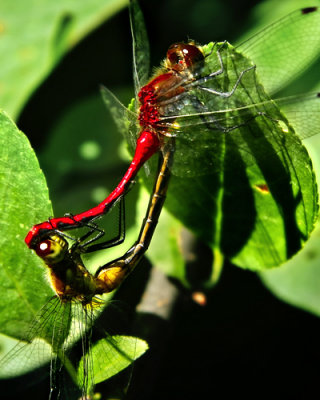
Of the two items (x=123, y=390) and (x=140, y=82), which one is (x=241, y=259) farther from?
(x=140, y=82)

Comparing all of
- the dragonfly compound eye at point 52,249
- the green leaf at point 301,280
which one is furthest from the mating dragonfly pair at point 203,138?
the green leaf at point 301,280

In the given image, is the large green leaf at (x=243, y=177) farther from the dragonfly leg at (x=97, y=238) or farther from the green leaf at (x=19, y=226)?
the green leaf at (x=19, y=226)

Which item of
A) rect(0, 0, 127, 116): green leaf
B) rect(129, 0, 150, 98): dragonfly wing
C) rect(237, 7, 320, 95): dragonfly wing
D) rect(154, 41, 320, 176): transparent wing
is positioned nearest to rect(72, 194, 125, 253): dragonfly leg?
rect(154, 41, 320, 176): transparent wing

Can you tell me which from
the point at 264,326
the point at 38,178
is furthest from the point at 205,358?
the point at 38,178

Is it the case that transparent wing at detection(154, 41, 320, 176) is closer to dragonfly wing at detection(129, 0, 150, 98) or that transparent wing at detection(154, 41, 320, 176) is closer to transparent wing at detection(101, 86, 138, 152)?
transparent wing at detection(101, 86, 138, 152)

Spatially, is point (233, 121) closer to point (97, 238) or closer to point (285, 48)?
point (285, 48)

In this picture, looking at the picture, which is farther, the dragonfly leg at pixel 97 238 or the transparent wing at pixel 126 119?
the transparent wing at pixel 126 119

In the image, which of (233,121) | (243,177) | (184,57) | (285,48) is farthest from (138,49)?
(243,177)

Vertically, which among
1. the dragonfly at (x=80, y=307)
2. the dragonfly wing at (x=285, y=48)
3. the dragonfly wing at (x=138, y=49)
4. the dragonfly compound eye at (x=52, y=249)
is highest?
the dragonfly wing at (x=138, y=49)
